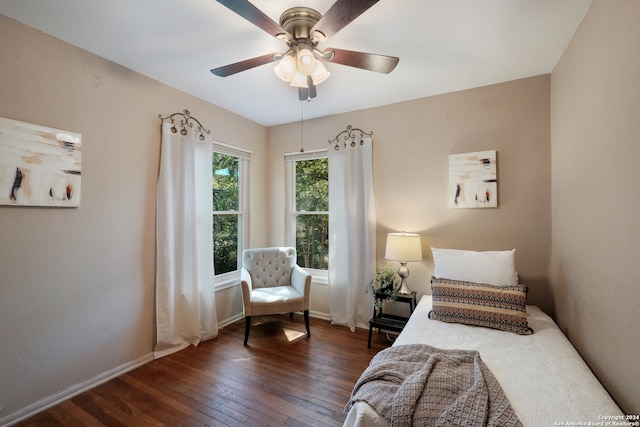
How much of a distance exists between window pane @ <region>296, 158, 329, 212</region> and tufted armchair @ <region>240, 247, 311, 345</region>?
70 cm

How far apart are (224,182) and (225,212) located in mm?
376

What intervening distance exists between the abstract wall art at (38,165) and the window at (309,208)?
226 cm

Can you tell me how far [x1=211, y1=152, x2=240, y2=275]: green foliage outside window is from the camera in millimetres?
3277

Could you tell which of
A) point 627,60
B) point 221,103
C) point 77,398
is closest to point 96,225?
point 77,398

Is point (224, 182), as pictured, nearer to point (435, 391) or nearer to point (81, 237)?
point (81, 237)

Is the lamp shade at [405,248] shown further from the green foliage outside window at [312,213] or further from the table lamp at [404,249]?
the green foliage outside window at [312,213]

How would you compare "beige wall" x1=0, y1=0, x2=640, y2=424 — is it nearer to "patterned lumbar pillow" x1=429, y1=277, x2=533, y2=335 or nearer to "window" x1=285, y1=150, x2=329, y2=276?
"patterned lumbar pillow" x1=429, y1=277, x2=533, y2=335

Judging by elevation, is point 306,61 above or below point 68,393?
above

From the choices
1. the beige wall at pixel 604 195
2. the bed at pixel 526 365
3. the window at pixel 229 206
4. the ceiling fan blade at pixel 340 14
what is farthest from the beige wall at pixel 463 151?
the ceiling fan blade at pixel 340 14

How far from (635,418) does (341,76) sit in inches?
105

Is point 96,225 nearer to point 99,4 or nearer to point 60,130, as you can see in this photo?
point 60,130

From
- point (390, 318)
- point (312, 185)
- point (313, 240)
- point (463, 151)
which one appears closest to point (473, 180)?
point (463, 151)

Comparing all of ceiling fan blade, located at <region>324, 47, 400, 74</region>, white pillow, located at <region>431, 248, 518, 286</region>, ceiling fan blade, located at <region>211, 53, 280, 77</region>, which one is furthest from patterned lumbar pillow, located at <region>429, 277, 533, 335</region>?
ceiling fan blade, located at <region>211, 53, 280, 77</region>

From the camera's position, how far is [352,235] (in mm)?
3203
